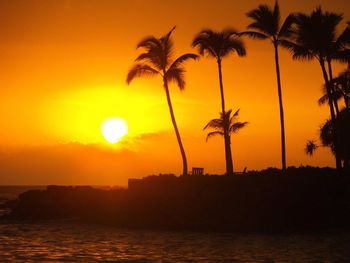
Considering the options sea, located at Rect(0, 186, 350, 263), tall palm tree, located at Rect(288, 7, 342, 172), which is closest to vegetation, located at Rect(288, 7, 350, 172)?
tall palm tree, located at Rect(288, 7, 342, 172)

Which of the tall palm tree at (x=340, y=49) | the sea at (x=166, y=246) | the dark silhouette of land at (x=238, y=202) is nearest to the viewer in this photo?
the sea at (x=166, y=246)

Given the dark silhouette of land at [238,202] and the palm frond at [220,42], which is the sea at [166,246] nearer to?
the dark silhouette of land at [238,202]

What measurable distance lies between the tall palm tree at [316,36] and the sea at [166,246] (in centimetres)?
1362

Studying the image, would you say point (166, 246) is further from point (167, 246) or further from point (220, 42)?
point (220, 42)

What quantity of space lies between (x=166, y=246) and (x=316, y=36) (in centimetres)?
2241

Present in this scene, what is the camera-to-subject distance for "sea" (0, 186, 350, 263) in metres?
26.6

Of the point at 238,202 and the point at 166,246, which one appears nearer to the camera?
the point at 166,246

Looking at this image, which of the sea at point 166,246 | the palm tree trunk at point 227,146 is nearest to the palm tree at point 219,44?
the palm tree trunk at point 227,146

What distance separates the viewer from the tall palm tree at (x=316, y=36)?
43.8 metres

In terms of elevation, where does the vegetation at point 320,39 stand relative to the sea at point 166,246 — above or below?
above

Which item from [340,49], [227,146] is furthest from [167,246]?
[340,49]

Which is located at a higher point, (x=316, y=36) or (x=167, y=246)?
(x=316, y=36)

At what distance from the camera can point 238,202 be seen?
4247 centimetres

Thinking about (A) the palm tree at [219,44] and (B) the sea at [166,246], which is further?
(A) the palm tree at [219,44]
